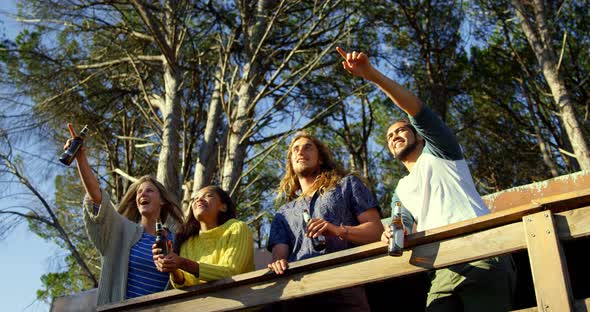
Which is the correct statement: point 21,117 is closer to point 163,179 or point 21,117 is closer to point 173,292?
point 163,179

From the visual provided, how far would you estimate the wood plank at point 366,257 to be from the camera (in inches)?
94.6

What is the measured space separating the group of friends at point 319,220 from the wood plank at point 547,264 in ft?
0.73

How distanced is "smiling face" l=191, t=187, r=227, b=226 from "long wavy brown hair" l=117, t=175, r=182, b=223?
0.43 metres

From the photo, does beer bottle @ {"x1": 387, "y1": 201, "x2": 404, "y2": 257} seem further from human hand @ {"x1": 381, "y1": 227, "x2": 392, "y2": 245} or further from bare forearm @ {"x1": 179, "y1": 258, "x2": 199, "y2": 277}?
bare forearm @ {"x1": 179, "y1": 258, "x2": 199, "y2": 277}

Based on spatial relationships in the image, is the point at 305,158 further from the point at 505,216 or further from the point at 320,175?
the point at 505,216

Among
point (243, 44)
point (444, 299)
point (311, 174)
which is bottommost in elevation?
point (444, 299)

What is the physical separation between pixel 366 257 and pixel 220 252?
0.91 m

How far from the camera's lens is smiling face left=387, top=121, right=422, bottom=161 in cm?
321

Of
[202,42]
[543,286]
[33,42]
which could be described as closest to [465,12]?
[202,42]

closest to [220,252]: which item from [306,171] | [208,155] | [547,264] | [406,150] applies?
[306,171]

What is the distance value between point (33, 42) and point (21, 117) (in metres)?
2.28

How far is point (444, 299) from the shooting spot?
8.84 feet

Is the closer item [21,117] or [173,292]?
[173,292]

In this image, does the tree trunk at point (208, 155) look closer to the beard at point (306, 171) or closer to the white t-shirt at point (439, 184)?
the beard at point (306, 171)
